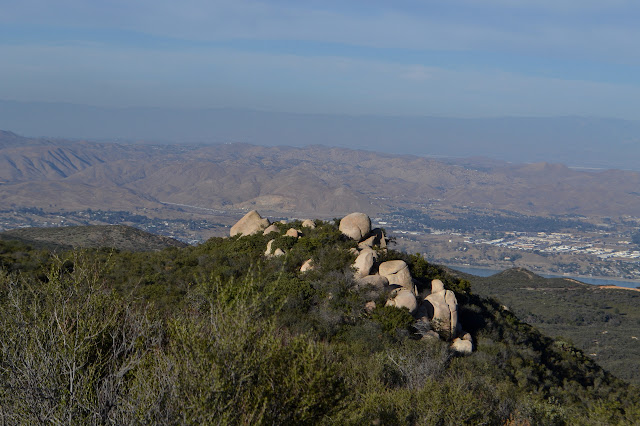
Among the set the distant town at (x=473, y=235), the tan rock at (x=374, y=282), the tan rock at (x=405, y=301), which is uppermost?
the tan rock at (x=374, y=282)

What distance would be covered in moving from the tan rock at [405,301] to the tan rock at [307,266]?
4.23 metres

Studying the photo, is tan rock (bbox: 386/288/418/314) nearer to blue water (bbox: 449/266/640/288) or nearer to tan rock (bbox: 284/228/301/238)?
tan rock (bbox: 284/228/301/238)

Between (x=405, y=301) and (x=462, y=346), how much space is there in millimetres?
2561

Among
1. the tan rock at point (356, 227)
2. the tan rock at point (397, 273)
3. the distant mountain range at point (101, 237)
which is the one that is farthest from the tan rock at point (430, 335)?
the distant mountain range at point (101, 237)

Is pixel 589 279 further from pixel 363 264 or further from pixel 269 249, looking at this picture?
pixel 363 264

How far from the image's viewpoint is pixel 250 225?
3195 cm

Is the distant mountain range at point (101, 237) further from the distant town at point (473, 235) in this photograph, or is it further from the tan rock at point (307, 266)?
the distant town at point (473, 235)

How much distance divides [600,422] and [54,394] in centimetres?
1432

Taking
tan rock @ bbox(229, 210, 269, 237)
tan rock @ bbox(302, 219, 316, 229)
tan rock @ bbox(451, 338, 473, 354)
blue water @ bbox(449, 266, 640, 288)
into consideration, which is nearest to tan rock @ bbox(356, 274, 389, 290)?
tan rock @ bbox(451, 338, 473, 354)

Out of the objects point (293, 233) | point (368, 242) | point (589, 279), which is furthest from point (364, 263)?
point (589, 279)

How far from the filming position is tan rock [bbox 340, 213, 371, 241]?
27.0 metres

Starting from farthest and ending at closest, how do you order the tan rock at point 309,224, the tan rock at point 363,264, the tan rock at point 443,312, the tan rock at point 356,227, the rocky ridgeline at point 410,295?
1. the tan rock at point 309,224
2. the tan rock at point 356,227
3. the tan rock at point 363,264
4. the tan rock at point 443,312
5. the rocky ridgeline at point 410,295

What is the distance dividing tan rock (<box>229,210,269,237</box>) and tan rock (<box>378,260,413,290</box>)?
9.49 metres

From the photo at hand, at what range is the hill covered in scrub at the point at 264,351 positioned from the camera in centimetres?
841
